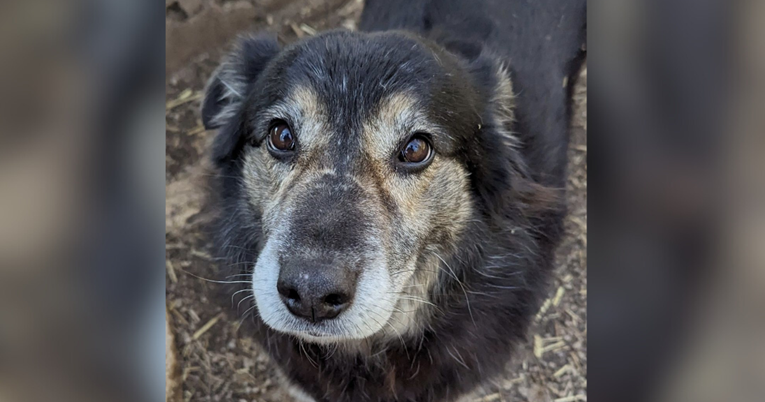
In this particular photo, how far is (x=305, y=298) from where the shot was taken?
1.11 meters

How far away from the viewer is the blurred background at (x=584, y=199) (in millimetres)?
1277

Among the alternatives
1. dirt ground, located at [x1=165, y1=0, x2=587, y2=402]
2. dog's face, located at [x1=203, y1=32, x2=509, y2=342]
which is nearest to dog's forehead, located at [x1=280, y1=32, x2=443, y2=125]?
dog's face, located at [x1=203, y1=32, x2=509, y2=342]

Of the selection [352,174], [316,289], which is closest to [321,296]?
[316,289]

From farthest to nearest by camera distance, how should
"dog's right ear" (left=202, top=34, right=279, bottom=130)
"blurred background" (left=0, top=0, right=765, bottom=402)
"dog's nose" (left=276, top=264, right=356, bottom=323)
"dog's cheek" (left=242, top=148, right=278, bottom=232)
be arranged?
"dog's right ear" (left=202, top=34, right=279, bottom=130), "dog's cheek" (left=242, top=148, right=278, bottom=232), "blurred background" (left=0, top=0, right=765, bottom=402), "dog's nose" (left=276, top=264, right=356, bottom=323)

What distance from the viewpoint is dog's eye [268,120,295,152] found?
137cm

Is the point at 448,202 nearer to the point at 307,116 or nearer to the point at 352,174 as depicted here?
the point at 352,174

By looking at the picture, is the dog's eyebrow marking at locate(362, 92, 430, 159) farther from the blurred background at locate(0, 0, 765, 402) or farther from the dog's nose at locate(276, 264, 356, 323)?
the blurred background at locate(0, 0, 765, 402)

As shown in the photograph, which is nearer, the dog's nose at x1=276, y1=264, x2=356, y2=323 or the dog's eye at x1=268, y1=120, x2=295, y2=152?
the dog's nose at x1=276, y1=264, x2=356, y2=323

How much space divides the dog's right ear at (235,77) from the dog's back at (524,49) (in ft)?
0.92

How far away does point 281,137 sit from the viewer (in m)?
1.39
